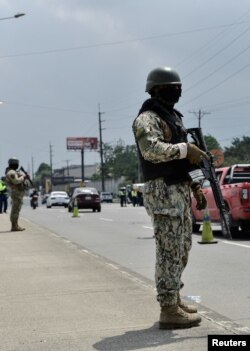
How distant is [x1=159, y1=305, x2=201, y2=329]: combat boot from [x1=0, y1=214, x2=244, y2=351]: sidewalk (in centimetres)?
6

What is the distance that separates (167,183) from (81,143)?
127 metres

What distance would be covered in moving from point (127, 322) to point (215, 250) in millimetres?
6999

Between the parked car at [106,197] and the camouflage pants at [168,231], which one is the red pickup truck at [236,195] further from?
the parked car at [106,197]

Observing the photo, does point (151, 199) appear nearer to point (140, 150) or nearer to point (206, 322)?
point (140, 150)

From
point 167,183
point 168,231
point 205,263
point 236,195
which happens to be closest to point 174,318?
point 168,231

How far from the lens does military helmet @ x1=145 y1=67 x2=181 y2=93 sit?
5605 millimetres

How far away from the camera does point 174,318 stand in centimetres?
563

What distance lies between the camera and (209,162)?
574cm

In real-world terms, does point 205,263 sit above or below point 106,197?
below

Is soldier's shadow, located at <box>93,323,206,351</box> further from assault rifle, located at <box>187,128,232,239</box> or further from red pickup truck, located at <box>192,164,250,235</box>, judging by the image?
red pickup truck, located at <box>192,164,250,235</box>

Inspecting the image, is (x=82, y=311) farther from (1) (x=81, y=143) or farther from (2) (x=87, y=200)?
(1) (x=81, y=143)

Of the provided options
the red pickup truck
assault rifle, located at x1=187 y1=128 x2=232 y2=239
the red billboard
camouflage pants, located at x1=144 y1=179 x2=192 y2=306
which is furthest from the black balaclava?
the red billboard

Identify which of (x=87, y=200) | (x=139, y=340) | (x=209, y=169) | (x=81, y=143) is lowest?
(x=139, y=340)

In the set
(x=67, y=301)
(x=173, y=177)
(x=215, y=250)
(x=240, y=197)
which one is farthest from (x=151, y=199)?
(x=240, y=197)
